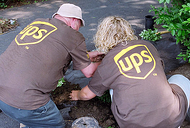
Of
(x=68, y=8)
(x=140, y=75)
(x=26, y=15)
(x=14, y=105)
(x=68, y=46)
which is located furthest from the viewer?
(x=26, y=15)

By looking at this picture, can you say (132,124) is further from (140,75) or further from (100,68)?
(100,68)

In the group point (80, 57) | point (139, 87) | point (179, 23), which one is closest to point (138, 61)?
point (139, 87)

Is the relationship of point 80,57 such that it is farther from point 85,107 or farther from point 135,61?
point 85,107

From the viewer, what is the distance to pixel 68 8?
2.05m

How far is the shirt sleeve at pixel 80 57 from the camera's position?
75.7 inches

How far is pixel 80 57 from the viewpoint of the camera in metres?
1.98

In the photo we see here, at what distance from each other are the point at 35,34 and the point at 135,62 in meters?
1.03

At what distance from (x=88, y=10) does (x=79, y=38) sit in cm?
453

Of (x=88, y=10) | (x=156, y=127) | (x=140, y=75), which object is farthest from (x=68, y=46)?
(x=88, y=10)

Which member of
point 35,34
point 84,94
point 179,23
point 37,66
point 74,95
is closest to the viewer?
point 37,66

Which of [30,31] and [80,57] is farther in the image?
[80,57]

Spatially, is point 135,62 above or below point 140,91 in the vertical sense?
above

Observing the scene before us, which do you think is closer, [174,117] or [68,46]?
[174,117]

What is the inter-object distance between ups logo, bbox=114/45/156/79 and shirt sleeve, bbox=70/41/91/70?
43cm
